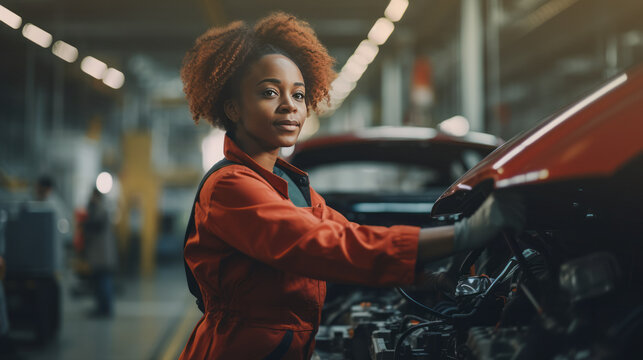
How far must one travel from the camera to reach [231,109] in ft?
5.98

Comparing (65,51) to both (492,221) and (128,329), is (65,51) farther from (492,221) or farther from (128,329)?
(492,221)

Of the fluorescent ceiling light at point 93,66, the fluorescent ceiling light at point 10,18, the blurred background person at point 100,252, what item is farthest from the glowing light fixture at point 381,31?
the blurred background person at point 100,252

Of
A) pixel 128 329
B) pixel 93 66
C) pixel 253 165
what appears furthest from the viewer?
pixel 93 66

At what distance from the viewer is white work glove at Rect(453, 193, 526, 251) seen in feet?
4.18

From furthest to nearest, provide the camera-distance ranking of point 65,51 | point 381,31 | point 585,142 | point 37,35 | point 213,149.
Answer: point 213,149 < point 65,51 < point 381,31 < point 37,35 < point 585,142

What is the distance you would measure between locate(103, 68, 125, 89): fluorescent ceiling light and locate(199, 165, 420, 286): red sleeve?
18.0 m

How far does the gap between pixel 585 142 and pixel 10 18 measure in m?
14.0

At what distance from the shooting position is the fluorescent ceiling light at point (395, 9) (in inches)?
514

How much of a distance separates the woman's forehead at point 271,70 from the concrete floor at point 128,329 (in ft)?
14.9

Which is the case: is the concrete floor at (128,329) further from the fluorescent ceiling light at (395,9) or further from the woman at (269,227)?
the fluorescent ceiling light at (395,9)

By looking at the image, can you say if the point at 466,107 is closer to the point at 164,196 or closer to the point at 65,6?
the point at 65,6

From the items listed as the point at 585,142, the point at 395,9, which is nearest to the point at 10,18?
the point at 395,9

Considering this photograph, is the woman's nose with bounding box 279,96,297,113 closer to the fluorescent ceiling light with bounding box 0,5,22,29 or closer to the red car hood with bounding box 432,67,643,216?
the red car hood with bounding box 432,67,643,216

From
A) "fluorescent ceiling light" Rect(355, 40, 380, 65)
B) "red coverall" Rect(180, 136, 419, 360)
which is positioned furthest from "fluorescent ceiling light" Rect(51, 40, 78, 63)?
"red coverall" Rect(180, 136, 419, 360)
